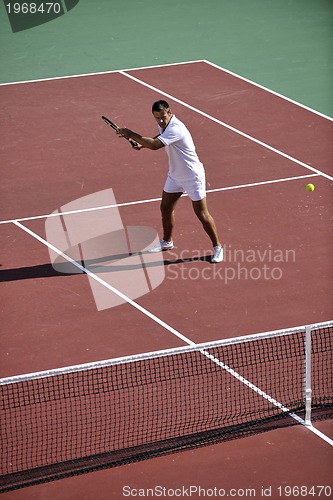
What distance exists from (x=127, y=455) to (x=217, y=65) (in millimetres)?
13290

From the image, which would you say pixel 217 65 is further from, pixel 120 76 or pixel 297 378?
pixel 297 378

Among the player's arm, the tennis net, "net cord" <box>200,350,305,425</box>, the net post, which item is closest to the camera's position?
the tennis net

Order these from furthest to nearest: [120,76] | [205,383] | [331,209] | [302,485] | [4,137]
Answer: [120,76] < [4,137] < [331,209] < [205,383] < [302,485]

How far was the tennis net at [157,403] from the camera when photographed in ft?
30.6

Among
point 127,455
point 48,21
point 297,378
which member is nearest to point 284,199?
point 297,378

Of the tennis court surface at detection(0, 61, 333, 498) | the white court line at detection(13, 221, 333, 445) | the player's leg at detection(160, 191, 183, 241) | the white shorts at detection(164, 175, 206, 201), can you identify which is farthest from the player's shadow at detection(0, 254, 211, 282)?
the white shorts at detection(164, 175, 206, 201)

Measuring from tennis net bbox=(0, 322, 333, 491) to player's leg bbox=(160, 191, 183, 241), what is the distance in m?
2.85

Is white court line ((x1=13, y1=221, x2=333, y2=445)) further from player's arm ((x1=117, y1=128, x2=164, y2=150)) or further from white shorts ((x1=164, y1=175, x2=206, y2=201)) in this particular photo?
player's arm ((x1=117, y1=128, x2=164, y2=150))

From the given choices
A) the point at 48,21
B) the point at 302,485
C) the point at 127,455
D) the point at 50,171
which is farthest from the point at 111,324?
the point at 48,21

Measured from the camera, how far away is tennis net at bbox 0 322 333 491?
30.6ft

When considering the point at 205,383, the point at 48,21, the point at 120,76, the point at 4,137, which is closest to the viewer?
the point at 205,383

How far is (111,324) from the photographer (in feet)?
38.7

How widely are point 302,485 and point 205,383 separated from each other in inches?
71.6

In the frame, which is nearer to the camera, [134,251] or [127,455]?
[127,455]
